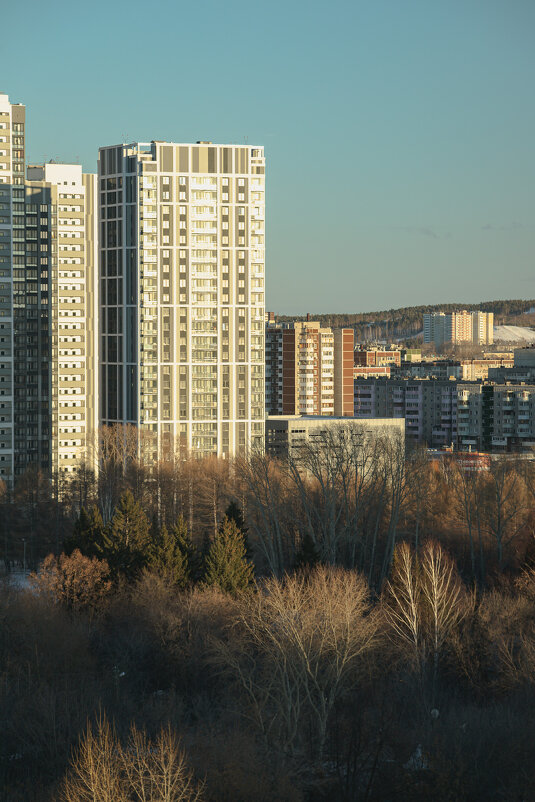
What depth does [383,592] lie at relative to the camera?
124 ft

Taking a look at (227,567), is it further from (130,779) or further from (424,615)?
(130,779)

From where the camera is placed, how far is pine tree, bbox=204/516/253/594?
33844 mm

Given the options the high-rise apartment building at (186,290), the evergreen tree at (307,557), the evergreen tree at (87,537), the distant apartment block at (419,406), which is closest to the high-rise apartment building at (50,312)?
the high-rise apartment building at (186,290)

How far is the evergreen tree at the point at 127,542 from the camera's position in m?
35.8

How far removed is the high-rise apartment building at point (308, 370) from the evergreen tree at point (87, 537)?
52.6 metres

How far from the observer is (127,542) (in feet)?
122

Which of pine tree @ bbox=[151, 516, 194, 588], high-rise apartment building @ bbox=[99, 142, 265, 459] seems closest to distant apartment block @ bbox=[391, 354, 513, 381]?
high-rise apartment building @ bbox=[99, 142, 265, 459]

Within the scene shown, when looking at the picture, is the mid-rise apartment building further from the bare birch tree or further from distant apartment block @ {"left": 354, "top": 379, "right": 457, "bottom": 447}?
the bare birch tree

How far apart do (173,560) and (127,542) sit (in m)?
2.88

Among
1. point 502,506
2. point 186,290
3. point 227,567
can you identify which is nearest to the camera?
point 227,567

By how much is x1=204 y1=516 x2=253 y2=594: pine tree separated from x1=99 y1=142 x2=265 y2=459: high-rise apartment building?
2529 centimetres

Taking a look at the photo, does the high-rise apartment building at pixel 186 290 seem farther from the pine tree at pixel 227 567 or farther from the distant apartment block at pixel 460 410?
the distant apartment block at pixel 460 410

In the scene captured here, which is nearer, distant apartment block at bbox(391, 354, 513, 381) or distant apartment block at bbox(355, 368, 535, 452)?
distant apartment block at bbox(355, 368, 535, 452)

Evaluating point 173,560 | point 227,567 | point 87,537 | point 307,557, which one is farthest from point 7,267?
point 227,567
